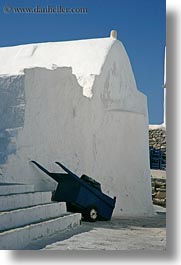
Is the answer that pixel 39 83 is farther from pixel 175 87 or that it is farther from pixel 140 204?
pixel 140 204

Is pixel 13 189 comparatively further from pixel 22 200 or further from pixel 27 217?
pixel 27 217

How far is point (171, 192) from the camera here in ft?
15.5

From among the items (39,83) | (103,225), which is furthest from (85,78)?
(103,225)

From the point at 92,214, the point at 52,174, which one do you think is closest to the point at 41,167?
the point at 52,174

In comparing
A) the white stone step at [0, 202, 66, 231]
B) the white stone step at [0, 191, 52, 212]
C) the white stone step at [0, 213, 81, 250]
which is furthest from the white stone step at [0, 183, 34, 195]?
the white stone step at [0, 213, 81, 250]

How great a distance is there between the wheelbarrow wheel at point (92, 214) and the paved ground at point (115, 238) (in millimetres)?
99

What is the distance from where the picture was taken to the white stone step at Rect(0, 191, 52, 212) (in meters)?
4.68

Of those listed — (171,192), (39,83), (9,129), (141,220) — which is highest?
(39,83)

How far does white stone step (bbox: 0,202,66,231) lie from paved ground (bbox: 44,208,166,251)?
33 cm

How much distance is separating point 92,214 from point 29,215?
5.38 ft

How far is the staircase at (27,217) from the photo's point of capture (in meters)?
4.42

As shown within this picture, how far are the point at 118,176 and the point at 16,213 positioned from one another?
339 cm

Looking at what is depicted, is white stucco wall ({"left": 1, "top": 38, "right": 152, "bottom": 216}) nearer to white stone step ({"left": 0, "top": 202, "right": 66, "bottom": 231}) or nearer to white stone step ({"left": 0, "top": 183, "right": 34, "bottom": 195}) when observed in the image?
white stone step ({"left": 0, "top": 183, "right": 34, "bottom": 195})

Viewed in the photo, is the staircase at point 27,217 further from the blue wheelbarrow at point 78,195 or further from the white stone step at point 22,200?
the blue wheelbarrow at point 78,195
